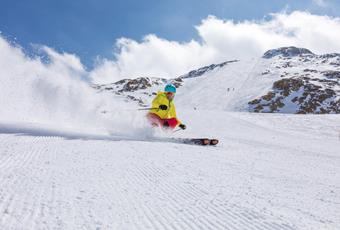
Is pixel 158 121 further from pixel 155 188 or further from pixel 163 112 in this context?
pixel 155 188

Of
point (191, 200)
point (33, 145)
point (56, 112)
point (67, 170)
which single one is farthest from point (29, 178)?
point (56, 112)

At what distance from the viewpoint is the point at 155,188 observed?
5332 millimetres

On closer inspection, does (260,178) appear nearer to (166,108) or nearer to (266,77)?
(166,108)

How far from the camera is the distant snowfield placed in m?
3.91

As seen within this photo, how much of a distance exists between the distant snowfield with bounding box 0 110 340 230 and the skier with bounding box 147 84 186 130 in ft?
14.6

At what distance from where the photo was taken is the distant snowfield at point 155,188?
12.8 ft

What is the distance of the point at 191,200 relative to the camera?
15.7 ft

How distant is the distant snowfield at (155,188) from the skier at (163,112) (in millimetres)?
4461

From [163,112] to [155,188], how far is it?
900cm

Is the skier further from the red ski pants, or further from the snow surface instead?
the snow surface

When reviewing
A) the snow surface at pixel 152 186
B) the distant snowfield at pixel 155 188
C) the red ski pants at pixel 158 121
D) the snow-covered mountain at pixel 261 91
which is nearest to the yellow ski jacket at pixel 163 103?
the red ski pants at pixel 158 121

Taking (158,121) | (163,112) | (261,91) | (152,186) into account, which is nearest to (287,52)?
(261,91)

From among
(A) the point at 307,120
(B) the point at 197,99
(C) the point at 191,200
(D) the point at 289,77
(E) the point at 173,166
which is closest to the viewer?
(C) the point at 191,200

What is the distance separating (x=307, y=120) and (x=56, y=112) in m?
A: 15.8
